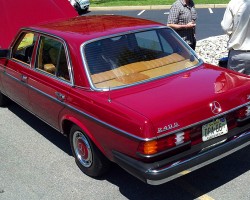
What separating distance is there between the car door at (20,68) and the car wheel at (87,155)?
1167mm

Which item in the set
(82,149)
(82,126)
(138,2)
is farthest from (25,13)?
(138,2)

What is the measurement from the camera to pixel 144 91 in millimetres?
3752

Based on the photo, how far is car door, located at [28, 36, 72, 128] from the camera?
421cm

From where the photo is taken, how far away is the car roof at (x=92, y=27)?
4.28 metres

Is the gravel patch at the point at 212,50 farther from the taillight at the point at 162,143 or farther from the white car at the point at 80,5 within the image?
the white car at the point at 80,5

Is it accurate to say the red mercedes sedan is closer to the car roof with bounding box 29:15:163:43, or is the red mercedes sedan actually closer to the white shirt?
the car roof with bounding box 29:15:163:43

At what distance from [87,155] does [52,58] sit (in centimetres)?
126

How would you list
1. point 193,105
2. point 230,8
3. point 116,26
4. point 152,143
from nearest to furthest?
point 152,143 → point 193,105 → point 116,26 → point 230,8

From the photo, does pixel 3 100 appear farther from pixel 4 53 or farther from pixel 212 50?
pixel 212 50

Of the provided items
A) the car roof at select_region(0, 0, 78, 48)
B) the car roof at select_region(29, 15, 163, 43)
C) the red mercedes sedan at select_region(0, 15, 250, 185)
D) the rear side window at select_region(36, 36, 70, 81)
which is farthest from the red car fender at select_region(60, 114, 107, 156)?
the car roof at select_region(0, 0, 78, 48)

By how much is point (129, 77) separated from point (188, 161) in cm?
115

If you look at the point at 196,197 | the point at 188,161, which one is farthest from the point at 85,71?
the point at 196,197

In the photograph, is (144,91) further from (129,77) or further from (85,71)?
(85,71)

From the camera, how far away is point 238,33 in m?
5.34
